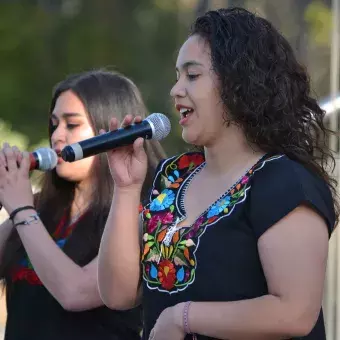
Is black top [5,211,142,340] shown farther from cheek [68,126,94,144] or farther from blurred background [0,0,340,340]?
blurred background [0,0,340,340]

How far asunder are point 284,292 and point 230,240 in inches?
7.8

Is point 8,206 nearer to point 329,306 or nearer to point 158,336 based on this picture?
point 158,336

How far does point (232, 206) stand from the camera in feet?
7.41

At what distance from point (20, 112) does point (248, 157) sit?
42.2 ft

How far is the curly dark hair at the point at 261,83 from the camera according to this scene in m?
2.33

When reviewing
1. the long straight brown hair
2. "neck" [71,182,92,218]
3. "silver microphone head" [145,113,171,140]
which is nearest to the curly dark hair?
"silver microphone head" [145,113,171,140]

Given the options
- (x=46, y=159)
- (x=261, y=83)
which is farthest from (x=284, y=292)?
(x=46, y=159)

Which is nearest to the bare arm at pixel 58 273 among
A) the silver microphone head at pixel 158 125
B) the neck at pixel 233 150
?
the silver microphone head at pixel 158 125

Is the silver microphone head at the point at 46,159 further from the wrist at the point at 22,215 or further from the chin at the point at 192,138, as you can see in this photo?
the chin at the point at 192,138

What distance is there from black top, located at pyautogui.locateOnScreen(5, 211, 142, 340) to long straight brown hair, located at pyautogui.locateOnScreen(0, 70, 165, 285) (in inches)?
1.9

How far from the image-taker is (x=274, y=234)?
84.7 inches

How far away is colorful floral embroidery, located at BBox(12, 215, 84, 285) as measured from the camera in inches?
123

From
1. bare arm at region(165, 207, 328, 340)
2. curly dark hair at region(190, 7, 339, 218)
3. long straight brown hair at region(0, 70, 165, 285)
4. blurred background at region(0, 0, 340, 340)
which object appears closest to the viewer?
bare arm at region(165, 207, 328, 340)

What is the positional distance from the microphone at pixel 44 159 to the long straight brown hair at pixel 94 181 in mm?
Answer: 259
